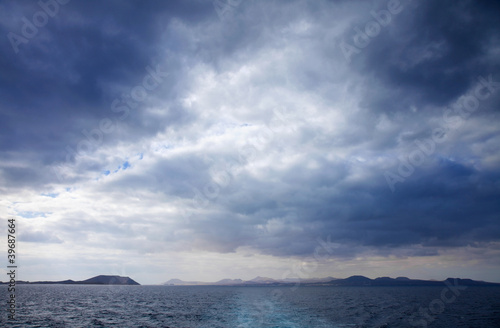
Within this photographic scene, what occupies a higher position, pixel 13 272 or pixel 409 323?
pixel 13 272

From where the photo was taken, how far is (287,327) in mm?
53031

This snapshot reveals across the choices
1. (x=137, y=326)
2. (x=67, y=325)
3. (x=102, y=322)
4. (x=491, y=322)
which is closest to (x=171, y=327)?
(x=137, y=326)

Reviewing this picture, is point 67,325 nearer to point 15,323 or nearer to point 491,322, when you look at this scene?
point 15,323

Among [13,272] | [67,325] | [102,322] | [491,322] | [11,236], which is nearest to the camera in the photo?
[11,236]

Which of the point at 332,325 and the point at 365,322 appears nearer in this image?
the point at 332,325

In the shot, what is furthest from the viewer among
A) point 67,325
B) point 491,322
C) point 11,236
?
point 491,322

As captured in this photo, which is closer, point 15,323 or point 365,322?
point 15,323

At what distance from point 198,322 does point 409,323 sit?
45.1m

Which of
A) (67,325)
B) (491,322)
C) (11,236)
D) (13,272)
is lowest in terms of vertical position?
(491,322)

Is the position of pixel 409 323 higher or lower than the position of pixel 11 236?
A: lower

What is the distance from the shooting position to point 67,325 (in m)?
53.0

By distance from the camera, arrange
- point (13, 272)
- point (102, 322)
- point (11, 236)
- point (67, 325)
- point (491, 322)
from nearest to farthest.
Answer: point (11, 236), point (13, 272), point (67, 325), point (102, 322), point (491, 322)

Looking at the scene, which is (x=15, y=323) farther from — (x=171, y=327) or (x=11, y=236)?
(x=11, y=236)

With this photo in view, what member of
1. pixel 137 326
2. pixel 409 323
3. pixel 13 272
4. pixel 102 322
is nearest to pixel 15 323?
pixel 102 322
